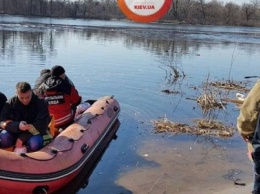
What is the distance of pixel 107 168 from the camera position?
5.83m

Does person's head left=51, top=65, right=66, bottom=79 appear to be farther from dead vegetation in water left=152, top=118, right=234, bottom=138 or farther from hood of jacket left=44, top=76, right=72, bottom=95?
dead vegetation in water left=152, top=118, right=234, bottom=138

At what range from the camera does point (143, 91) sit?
11.3 meters

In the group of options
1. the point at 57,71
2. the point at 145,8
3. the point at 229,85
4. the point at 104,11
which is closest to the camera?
the point at 145,8

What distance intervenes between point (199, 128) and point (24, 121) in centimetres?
404

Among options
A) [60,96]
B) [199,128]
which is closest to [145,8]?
[60,96]

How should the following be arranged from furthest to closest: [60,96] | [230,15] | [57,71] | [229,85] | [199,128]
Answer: [230,15] → [229,85] → [199,128] → [60,96] → [57,71]

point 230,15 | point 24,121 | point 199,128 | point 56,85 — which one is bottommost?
point 199,128

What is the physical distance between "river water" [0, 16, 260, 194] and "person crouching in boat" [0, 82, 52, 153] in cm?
91

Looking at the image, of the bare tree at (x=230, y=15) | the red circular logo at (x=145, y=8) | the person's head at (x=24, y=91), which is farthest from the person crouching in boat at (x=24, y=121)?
the bare tree at (x=230, y=15)

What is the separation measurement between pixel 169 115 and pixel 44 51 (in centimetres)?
1121

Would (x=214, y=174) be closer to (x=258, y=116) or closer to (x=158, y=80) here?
(x=258, y=116)

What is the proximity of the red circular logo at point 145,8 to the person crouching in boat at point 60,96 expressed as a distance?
4006 mm

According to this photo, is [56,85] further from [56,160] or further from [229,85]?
[229,85]

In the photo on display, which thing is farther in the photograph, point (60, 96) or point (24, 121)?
point (60, 96)
